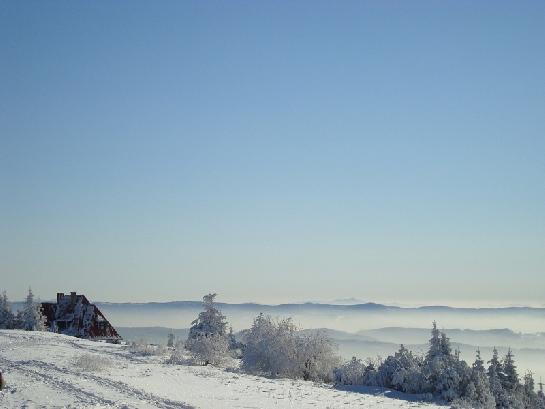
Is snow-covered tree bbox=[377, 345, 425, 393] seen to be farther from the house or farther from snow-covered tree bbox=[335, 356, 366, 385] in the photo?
the house

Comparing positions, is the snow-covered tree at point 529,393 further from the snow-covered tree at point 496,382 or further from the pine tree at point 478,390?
the pine tree at point 478,390

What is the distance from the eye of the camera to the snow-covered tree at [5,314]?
58531 millimetres

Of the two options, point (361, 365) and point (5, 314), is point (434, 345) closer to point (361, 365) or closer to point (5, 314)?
point (361, 365)

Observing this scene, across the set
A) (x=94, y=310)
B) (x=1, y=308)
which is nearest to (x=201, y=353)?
(x=94, y=310)

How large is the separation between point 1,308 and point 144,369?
38.7 meters

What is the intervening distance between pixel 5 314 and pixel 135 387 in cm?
4474

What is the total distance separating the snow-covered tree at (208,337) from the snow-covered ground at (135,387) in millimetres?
4655

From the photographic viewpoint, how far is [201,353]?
37.9m

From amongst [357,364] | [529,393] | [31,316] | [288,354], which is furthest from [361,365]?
[31,316]

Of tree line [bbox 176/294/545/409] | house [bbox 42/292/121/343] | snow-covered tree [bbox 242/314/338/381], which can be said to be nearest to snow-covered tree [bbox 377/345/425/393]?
tree line [bbox 176/294/545/409]

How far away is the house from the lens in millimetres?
61156

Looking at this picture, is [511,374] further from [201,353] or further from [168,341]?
[168,341]

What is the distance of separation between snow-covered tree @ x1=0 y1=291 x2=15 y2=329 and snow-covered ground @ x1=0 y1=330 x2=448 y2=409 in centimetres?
2775

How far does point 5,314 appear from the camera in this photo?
195ft
